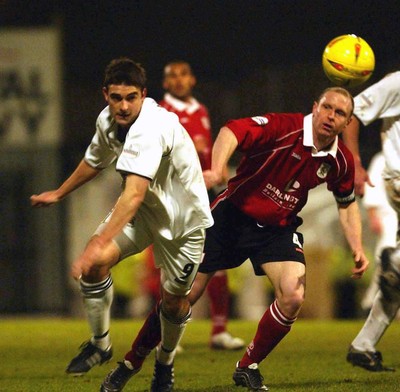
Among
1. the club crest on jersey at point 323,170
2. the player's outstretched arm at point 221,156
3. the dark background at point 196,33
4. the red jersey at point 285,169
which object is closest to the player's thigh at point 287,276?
the red jersey at point 285,169

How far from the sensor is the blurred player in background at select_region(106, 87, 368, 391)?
6.55 m

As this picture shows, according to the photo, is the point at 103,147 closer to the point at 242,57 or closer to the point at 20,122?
the point at 20,122

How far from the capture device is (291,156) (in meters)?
6.75

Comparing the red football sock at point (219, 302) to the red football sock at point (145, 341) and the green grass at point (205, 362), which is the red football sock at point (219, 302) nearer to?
the green grass at point (205, 362)

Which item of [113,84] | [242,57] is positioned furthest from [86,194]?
[113,84]

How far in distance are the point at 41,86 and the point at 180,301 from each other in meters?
9.39

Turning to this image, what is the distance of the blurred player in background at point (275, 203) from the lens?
21.5 ft

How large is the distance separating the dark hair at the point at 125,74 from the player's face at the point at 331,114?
116 cm

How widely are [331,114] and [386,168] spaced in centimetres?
115

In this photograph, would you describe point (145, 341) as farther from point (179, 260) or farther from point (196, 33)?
point (196, 33)

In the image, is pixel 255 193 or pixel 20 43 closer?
pixel 255 193

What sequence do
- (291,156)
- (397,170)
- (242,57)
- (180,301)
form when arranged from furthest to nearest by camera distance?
(242,57), (397,170), (291,156), (180,301)

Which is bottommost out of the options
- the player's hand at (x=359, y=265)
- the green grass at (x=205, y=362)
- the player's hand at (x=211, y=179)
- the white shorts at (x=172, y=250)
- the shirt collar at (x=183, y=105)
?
the green grass at (x=205, y=362)

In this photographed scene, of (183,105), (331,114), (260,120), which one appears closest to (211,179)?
(260,120)
